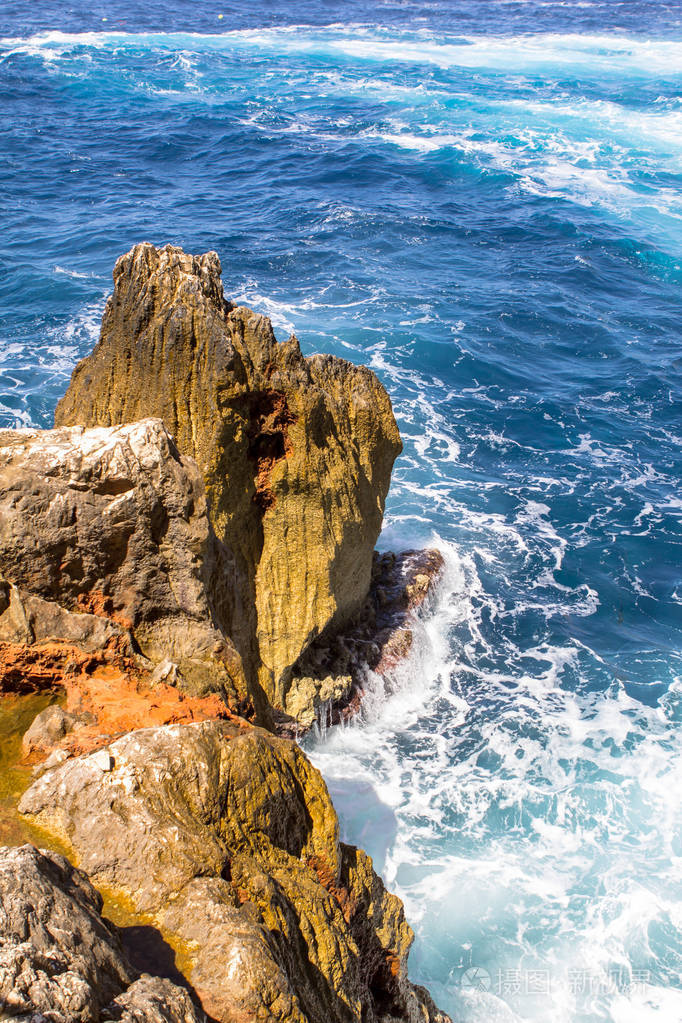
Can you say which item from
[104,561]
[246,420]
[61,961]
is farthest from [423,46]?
[61,961]

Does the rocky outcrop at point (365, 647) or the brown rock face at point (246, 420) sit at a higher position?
the brown rock face at point (246, 420)

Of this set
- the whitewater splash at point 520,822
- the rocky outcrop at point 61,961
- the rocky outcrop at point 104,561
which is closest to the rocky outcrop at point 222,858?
the rocky outcrop at point 61,961

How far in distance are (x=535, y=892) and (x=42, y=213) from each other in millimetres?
40138

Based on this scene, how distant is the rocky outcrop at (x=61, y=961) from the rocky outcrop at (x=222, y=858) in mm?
638

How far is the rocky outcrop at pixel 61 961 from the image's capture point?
4.14m

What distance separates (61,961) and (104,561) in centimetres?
466

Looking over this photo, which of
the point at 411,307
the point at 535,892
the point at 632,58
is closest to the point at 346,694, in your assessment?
the point at 535,892

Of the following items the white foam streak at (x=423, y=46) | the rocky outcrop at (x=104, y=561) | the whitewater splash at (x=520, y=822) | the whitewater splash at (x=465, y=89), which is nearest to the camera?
the rocky outcrop at (x=104, y=561)

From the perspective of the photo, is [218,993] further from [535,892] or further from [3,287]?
[3,287]

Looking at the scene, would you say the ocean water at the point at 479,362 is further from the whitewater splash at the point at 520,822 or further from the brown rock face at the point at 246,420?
the brown rock face at the point at 246,420

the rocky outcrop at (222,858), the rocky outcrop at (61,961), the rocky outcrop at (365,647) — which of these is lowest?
the rocky outcrop at (365,647)

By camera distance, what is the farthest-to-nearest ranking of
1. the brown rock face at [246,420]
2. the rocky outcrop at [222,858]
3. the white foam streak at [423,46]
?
the white foam streak at [423,46]
the brown rock face at [246,420]
the rocky outcrop at [222,858]

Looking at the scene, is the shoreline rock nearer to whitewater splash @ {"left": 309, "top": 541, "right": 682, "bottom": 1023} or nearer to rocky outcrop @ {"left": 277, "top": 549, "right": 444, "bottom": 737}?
rocky outcrop @ {"left": 277, "top": 549, "right": 444, "bottom": 737}

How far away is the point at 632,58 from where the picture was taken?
262 feet
